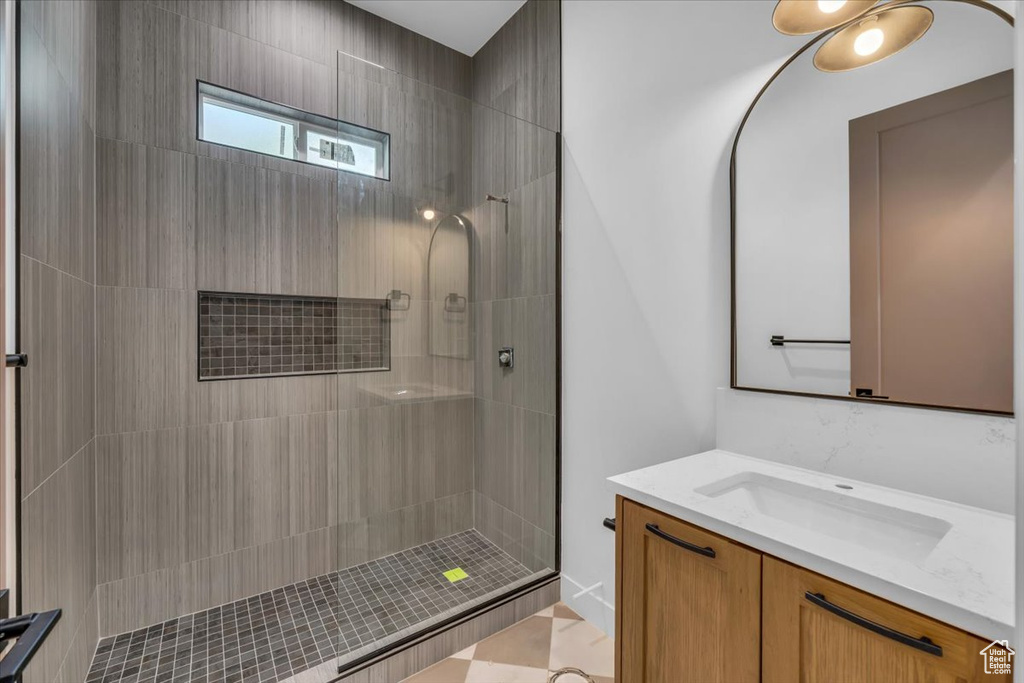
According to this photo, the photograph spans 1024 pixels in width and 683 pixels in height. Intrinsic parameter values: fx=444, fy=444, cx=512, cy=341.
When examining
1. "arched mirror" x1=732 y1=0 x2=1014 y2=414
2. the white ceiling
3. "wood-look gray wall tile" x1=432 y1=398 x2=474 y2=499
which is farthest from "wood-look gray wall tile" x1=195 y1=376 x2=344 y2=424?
the white ceiling

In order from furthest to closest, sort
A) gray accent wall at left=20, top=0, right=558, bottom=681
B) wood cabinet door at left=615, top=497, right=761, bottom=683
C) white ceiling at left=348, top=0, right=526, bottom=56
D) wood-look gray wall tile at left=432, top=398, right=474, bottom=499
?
white ceiling at left=348, top=0, right=526, bottom=56, wood-look gray wall tile at left=432, top=398, right=474, bottom=499, gray accent wall at left=20, top=0, right=558, bottom=681, wood cabinet door at left=615, top=497, right=761, bottom=683

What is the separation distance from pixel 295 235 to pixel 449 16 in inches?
57.3

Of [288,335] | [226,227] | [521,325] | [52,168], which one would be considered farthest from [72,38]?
[521,325]

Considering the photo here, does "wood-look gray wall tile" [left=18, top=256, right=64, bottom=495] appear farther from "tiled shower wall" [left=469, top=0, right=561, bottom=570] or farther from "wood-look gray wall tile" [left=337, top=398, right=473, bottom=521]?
"tiled shower wall" [left=469, top=0, right=561, bottom=570]

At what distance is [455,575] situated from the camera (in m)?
1.97

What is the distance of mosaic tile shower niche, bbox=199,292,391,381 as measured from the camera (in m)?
1.79

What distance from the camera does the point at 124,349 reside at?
5.96 feet

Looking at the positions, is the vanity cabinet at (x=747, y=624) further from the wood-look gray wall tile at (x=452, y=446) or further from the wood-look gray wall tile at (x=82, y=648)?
the wood-look gray wall tile at (x=82, y=648)

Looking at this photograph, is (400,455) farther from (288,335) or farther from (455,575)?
(288,335)

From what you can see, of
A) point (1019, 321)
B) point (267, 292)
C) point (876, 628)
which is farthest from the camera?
point (267, 292)

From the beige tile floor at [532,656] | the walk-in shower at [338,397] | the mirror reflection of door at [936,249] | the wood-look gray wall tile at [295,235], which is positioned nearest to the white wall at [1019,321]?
the mirror reflection of door at [936,249]

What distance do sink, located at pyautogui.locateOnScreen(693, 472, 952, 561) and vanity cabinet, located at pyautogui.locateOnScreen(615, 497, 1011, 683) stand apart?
17 cm

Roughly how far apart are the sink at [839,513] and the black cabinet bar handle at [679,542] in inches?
5.5

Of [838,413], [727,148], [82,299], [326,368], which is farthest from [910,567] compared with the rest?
[82,299]
